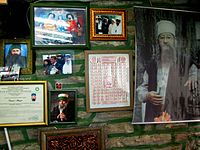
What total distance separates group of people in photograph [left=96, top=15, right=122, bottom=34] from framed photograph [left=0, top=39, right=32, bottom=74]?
604mm

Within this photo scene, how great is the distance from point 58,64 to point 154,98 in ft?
2.88

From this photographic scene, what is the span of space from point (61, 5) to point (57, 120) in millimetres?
940

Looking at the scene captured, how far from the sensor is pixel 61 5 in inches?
88.3

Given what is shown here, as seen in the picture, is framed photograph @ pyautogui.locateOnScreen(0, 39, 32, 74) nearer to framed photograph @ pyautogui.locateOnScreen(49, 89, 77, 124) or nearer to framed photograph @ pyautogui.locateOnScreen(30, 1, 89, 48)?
framed photograph @ pyautogui.locateOnScreen(30, 1, 89, 48)

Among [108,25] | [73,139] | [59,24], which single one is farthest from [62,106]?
[108,25]

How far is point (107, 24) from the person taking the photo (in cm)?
234

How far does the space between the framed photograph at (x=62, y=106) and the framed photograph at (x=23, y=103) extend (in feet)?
0.20

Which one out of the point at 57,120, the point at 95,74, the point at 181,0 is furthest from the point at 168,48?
the point at 57,120

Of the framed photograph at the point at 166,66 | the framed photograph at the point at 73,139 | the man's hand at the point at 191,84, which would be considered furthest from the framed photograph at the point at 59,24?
the man's hand at the point at 191,84

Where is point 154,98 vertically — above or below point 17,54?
below

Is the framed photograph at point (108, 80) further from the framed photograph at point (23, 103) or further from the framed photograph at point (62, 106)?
the framed photograph at point (23, 103)

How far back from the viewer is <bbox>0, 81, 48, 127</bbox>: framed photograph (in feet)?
6.94

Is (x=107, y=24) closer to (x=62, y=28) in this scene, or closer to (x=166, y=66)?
Result: (x=62, y=28)

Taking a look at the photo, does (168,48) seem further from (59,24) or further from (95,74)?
(59,24)
